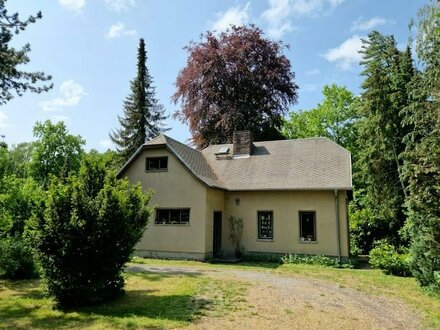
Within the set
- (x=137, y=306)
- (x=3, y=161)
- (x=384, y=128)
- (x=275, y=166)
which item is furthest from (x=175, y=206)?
(x=384, y=128)

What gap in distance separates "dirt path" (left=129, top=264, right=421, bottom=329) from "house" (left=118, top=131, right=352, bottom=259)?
17.3 feet

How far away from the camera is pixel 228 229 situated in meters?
17.4

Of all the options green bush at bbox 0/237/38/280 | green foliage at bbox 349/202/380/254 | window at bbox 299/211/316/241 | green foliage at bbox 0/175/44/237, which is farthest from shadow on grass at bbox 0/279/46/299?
green foliage at bbox 349/202/380/254

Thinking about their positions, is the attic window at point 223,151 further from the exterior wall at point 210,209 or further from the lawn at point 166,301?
the lawn at point 166,301

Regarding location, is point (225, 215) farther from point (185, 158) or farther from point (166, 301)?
point (166, 301)

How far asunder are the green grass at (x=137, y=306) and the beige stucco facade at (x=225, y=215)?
541 centimetres

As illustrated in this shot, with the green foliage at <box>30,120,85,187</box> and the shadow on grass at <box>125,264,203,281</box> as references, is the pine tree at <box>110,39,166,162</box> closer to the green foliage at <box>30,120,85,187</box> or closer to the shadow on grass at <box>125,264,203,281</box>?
the green foliage at <box>30,120,85,187</box>

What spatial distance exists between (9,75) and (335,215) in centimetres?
1391

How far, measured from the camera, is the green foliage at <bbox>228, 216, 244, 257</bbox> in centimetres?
1692

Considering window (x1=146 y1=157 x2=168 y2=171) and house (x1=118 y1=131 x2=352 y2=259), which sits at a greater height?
window (x1=146 y1=157 x2=168 y2=171)

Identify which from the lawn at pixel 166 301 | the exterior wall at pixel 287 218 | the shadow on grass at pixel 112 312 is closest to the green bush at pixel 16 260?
the lawn at pixel 166 301

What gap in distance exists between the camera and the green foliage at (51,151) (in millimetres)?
36500

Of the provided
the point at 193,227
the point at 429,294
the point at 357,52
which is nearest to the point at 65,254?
the point at 193,227

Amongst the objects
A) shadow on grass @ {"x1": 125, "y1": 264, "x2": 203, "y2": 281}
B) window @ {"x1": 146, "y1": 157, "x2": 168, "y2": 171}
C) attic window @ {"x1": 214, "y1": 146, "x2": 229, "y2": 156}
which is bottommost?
shadow on grass @ {"x1": 125, "y1": 264, "x2": 203, "y2": 281}
